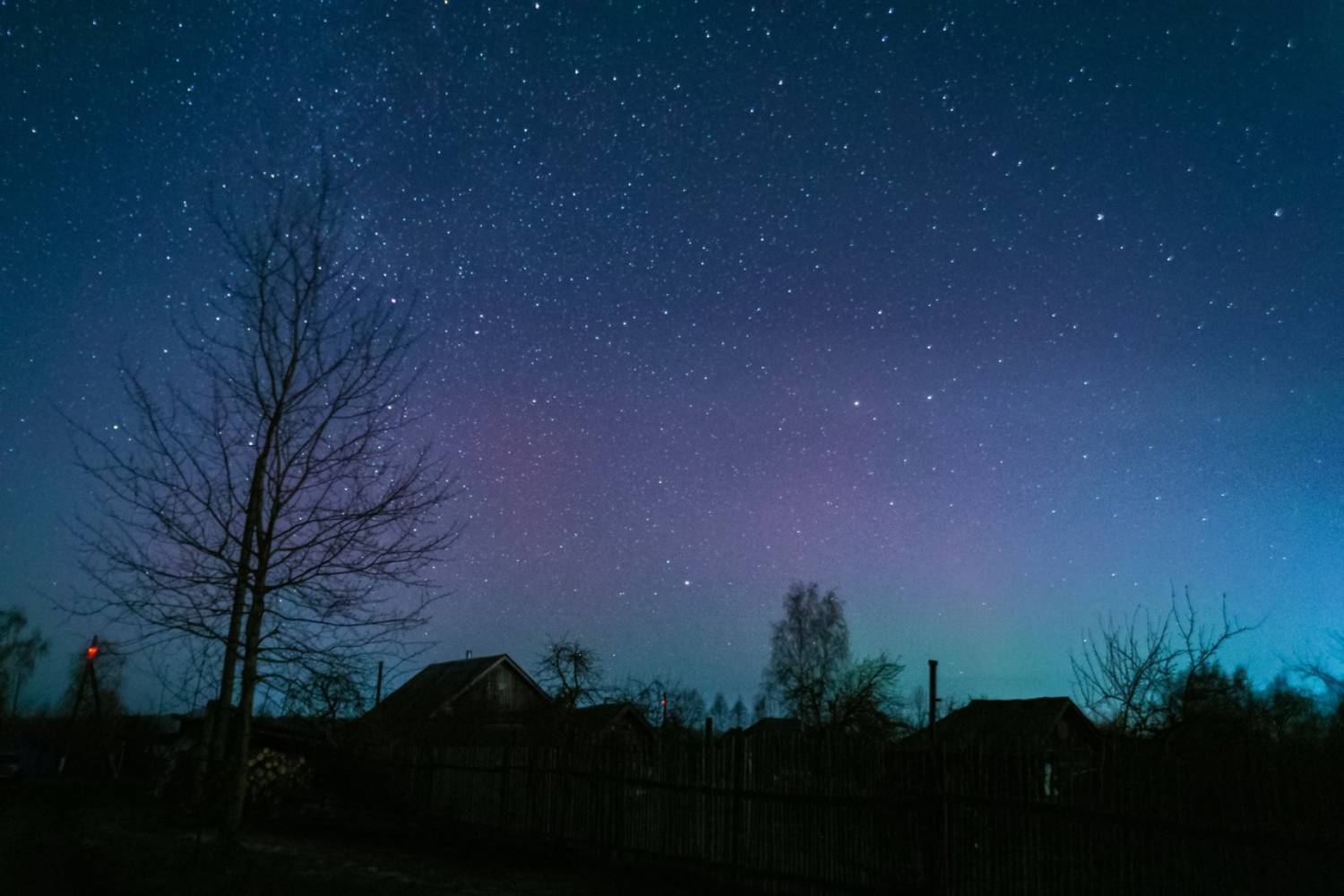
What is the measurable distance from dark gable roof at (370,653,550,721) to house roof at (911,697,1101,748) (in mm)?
17666

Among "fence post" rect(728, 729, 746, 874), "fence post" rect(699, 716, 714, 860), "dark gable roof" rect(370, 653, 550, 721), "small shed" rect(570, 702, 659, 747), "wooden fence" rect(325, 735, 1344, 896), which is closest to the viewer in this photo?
"wooden fence" rect(325, 735, 1344, 896)

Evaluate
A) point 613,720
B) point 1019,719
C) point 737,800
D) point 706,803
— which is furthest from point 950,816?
point 1019,719

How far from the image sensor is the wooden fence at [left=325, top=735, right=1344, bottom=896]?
295 inches

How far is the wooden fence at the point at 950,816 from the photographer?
749 centimetres

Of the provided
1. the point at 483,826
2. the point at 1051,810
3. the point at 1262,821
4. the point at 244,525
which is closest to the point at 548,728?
the point at 483,826

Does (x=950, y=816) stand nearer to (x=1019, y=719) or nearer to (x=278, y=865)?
(x=278, y=865)

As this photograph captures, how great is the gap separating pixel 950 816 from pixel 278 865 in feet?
32.0

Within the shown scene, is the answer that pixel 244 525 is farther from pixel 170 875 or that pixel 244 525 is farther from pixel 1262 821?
pixel 1262 821

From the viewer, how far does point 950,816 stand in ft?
32.1

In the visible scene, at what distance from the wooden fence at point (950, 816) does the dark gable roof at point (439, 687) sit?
23.7 m

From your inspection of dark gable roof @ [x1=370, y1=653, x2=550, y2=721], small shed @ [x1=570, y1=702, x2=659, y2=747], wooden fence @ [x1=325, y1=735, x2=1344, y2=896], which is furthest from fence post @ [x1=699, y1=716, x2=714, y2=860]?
dark gable roof @ [x1=370, y1=653, x2=550, y2=721]

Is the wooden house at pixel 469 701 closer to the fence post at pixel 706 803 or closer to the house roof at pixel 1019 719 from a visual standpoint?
the house roof at pixel 1019 719

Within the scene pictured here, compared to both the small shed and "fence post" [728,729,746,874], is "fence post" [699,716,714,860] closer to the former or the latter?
"fence post" [728,729,746,874]

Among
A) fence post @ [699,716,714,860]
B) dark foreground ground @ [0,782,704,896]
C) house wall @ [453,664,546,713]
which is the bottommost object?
dark foreground ground @ [0,782,704,896]
